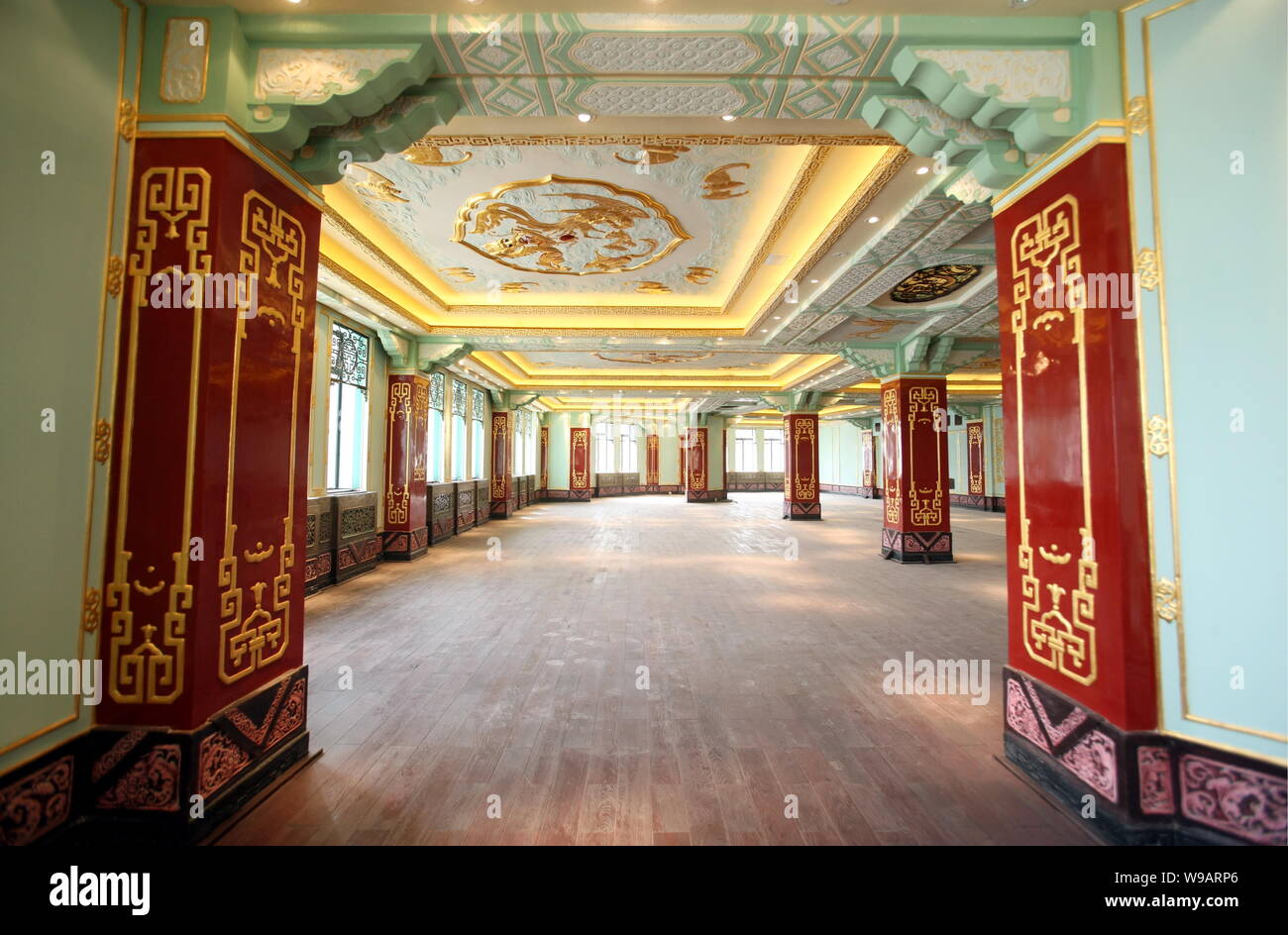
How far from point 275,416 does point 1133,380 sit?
3.43 meters

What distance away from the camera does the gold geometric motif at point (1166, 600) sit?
1907mm

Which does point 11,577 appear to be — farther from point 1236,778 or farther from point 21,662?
point 1236,778

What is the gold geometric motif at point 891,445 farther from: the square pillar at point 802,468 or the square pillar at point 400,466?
the square pillar at point 400,466

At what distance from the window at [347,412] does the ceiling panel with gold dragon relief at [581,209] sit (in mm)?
1301

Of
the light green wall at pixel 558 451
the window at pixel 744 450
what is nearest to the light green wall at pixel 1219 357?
the light green wall at pixel 558 451

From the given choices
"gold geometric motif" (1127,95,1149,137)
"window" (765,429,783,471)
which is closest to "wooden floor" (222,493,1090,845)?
"gold geometric motif" (1127,95,1149,137)

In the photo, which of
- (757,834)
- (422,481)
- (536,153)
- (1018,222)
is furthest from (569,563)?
(1018,222)

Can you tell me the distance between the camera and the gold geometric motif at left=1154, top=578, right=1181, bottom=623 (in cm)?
191

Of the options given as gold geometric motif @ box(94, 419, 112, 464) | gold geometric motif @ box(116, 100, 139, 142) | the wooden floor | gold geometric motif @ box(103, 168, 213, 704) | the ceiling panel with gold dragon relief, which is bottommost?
the wooden floor

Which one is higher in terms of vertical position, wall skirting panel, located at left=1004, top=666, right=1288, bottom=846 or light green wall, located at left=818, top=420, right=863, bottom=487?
light green wall, located at left=818, top=420, right=863, bottom=487

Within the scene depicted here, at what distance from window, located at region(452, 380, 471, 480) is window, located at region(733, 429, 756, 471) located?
1691 cm

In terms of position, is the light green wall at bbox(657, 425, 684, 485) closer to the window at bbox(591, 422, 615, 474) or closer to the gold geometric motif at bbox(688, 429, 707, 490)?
the window at bbox(591, 422, 615, 474)

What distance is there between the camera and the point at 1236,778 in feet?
5.76
